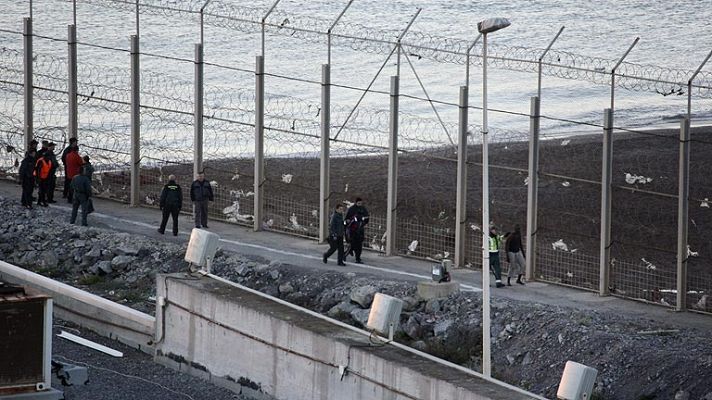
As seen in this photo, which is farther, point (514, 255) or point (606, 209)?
point (514, 255)

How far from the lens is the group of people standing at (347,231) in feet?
85.1

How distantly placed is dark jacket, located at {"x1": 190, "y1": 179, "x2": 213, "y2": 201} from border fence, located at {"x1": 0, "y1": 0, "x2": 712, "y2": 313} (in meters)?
1.34

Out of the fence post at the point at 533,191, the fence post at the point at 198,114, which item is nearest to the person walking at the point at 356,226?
the fence post at the point at 533,191

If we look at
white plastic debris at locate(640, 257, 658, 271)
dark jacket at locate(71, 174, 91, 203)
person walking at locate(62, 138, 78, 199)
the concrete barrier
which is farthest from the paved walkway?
the concrete barrier

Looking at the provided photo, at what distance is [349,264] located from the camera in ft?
86.6

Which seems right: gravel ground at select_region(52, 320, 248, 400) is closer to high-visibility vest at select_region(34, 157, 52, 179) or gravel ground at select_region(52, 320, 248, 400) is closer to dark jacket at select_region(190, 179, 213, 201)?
dark jacket at select_region(190, 179, 213, 201)

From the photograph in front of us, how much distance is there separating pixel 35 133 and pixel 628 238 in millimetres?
12472

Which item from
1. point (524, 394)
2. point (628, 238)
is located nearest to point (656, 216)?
point (628, 238)

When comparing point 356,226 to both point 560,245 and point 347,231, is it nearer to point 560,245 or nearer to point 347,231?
point 347,231

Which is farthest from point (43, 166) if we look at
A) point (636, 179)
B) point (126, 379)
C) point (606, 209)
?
point (636, 179)

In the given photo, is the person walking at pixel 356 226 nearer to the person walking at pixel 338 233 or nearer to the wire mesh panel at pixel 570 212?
the person walking at pixel 338 233

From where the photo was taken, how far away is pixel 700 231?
99.5 feet

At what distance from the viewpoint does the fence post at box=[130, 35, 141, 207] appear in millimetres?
30703

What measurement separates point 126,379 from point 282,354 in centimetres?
246
